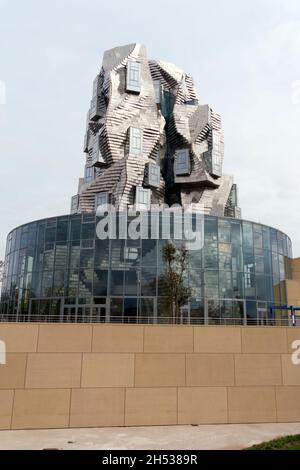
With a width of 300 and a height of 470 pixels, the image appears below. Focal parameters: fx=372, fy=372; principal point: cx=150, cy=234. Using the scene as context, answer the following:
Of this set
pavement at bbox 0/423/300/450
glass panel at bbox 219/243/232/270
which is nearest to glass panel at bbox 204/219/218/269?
glass panel at bbox 219/243/232/270

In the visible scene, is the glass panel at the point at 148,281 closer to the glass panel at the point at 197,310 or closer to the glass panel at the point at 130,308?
the glass panel at the point at 130,308

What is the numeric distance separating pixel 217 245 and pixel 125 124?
2200 cm

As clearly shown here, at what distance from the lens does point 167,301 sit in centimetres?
3095

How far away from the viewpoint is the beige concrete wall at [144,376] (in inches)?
637

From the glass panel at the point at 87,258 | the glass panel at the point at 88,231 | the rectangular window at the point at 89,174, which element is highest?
the rectangular window at the point at 89,174

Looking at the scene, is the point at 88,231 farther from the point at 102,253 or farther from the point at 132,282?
the point at 132,282

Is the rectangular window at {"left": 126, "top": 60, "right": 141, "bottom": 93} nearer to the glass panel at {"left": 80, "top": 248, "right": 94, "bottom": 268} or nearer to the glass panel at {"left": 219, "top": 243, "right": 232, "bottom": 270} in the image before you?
the glass panel at {"left": 80, "top": 248, "right": 94, "bottom": 268}

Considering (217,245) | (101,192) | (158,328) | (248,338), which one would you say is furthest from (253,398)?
(101,192)

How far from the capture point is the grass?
13.1 meters

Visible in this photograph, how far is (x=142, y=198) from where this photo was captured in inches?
1742

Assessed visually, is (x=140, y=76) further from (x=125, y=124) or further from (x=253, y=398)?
(x=253, y=398)

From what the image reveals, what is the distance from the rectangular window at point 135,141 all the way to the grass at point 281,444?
36696 millimetres

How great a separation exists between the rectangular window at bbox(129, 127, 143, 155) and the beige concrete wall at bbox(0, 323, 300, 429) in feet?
103

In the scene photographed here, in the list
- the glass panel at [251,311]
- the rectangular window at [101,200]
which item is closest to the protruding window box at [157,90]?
the rectangular window at [101,200]
